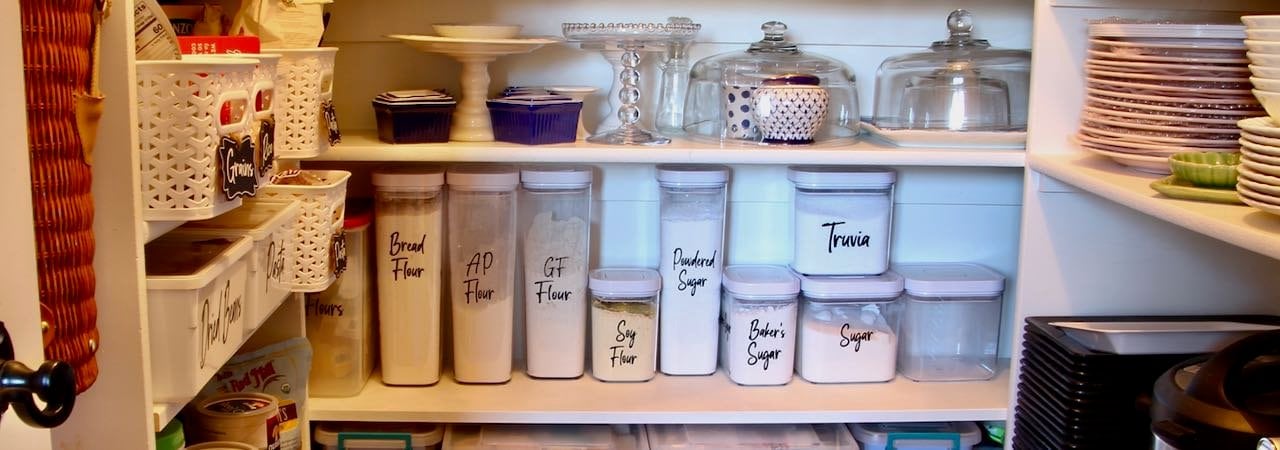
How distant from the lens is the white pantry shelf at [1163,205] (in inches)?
40.9

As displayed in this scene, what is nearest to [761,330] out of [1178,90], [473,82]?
[473,82]

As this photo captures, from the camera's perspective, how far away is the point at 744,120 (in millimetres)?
1814

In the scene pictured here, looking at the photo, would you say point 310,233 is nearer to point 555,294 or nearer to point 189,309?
→ point 189,309

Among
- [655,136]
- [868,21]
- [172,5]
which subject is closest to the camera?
[172,5]

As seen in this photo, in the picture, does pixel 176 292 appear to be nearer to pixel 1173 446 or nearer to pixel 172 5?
pixel 172 5

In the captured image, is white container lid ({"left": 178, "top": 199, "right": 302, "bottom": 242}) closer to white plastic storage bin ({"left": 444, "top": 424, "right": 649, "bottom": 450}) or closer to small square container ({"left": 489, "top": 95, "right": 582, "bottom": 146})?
small square container ({"left": 489, "top": 95, "right": 582, "bottom": 146})

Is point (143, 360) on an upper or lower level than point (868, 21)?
lower

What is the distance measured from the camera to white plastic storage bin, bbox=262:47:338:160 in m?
1.40

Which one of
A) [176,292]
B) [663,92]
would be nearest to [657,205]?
[663,92]

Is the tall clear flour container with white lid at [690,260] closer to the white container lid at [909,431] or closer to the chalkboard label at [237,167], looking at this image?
the white container lid at [909,431]

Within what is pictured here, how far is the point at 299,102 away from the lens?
4.67ft

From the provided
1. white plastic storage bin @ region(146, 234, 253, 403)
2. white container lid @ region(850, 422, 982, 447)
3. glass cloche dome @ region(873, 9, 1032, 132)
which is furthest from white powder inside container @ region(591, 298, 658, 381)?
white plastic storage bin @ region(146, 234, 253, 403)

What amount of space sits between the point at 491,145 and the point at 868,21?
0.69 meters

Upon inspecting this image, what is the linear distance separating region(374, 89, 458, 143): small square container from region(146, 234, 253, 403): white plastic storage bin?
55 centimetres
